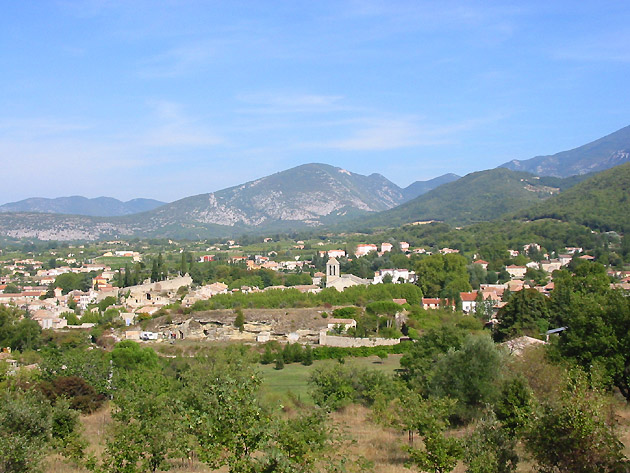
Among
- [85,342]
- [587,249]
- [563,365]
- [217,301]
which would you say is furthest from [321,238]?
[563,365]

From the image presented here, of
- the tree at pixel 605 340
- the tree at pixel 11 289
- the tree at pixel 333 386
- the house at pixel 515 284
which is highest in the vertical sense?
the tree at pixel 605 340

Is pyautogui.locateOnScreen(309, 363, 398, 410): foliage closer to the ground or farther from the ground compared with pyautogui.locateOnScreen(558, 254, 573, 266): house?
farther from the ground

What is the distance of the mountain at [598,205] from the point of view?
9080cm

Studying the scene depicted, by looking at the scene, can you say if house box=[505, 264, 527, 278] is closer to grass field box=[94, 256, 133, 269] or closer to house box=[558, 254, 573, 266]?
house box=[558, 254, 573, 266]

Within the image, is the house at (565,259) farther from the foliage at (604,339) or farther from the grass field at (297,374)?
the foliage at (604,339)

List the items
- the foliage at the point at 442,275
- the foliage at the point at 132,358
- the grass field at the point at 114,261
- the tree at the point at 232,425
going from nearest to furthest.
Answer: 1. the tree at the point at 232,425
2. the foliage at the point at 132,358
3. the foliage at the point at 442,275
4. the grass field at the point at 114,261

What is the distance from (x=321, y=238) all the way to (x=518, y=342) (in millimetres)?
125648

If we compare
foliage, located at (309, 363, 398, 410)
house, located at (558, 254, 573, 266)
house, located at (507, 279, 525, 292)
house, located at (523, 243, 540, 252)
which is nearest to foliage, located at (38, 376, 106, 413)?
foliage, located at (309, 363, 398, 410)

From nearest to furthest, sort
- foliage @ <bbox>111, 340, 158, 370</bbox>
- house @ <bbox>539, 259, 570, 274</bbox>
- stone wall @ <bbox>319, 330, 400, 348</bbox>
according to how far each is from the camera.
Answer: foliage @ <bbox>111, 340, 158, 370</bbox>, stone wall @ <bbox>319, 330, 400, 348</bbox>, house @ <bbox>539, 259, 570, 274</bbox>

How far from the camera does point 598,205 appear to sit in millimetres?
99125

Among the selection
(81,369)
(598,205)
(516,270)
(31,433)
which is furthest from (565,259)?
(31,433)

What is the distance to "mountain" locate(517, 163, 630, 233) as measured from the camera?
3575 inches

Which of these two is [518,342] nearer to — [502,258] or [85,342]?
[85,342]

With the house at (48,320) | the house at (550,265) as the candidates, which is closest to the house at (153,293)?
the house at (48,320)
